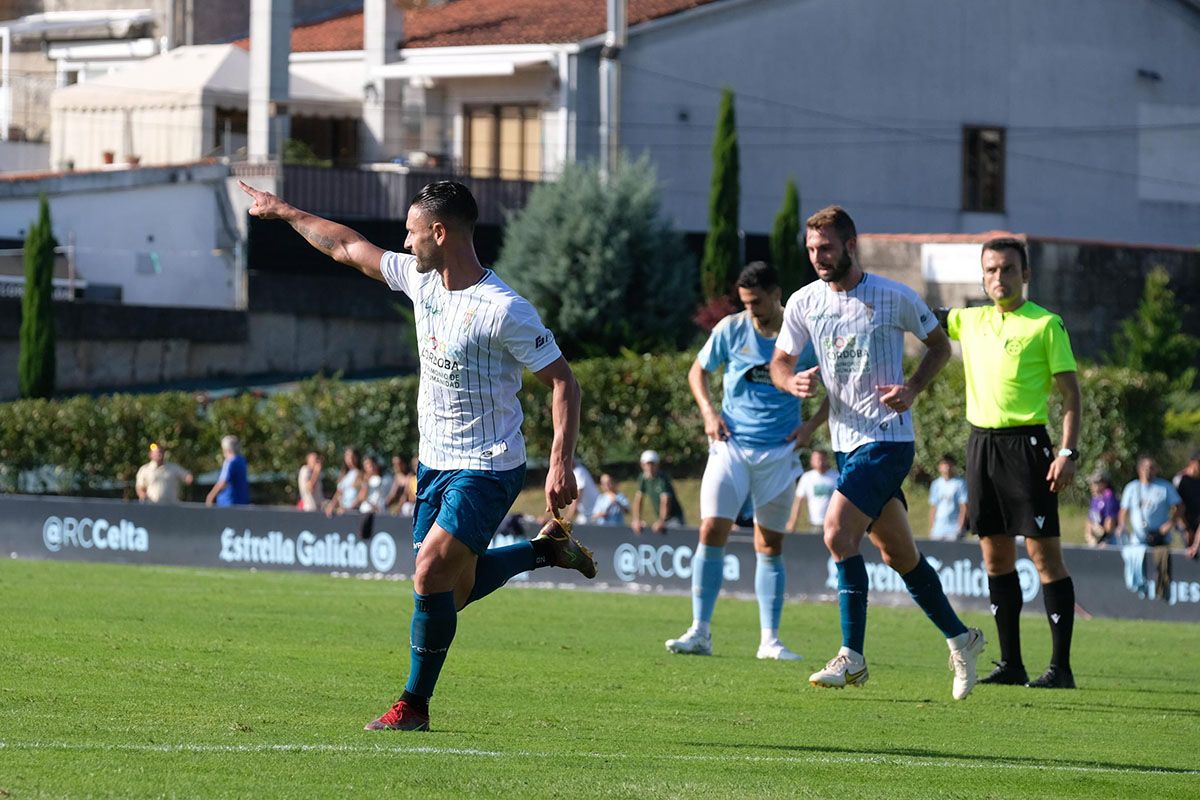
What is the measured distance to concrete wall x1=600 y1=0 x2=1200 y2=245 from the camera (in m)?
43.2

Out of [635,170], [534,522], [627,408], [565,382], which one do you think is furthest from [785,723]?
[635,170]

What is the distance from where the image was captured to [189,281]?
132 feet

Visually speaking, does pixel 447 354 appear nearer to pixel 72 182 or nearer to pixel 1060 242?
pixel 1060 242

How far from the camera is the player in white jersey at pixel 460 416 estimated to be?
25.3 ft

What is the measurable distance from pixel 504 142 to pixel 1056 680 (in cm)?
3367

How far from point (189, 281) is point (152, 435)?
8.63 metres

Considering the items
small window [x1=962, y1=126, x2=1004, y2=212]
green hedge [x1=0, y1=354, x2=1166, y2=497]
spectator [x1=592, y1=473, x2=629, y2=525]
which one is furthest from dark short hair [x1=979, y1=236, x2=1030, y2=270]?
small window [x1=962, y1=126, x2=1004, y2=212]

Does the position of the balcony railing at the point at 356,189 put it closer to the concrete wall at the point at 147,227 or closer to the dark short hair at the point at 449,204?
the concrete wall at the point at 147,227

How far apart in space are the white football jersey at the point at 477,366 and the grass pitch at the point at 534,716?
113 cm

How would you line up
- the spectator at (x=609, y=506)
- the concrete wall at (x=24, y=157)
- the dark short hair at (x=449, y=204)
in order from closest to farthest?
1. the dark short hair at (x=449, y=204)
2. the spectator at (x=609, y=506)
3. the concrete wall at (x=24, y=157)

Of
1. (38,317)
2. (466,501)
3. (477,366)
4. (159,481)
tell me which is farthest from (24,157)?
(466,501)

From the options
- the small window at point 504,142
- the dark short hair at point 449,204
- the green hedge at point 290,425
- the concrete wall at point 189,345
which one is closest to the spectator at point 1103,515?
the green hedge at point 290,425

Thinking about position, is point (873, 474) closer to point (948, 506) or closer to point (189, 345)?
point (948, 506)

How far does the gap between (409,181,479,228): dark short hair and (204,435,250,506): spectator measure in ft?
61.8
